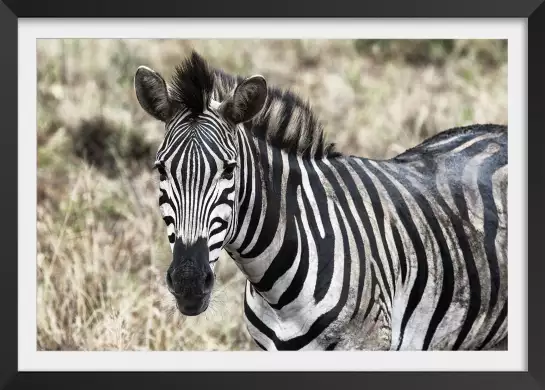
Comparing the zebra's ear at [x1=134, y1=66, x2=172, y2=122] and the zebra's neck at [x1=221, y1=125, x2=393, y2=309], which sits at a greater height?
the zebra's ear at [x1=134, y1=66, x2=172, y2=122]

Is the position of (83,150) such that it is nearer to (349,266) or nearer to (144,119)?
(144,119)

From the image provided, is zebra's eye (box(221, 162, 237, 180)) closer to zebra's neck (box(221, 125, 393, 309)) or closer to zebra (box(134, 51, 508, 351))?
zebra (box(134, 51, 508, 351))

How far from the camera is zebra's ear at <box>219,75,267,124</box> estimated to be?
5840mm

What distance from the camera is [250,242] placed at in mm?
6066

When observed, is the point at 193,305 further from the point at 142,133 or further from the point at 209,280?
the point at 142,133

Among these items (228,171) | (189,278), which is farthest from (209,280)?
(228,171)

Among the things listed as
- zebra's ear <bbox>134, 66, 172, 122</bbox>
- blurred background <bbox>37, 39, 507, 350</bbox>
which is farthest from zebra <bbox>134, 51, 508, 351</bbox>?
blurred background <bbox>37, 39, 507, 350</bbox>

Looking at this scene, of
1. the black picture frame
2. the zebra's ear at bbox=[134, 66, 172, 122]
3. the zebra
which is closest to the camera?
the zebra

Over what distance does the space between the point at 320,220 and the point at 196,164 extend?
899 mm

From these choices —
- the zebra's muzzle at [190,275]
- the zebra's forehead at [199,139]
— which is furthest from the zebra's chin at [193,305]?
the zebra's forehead at [199,139]

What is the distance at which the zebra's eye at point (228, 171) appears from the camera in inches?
228

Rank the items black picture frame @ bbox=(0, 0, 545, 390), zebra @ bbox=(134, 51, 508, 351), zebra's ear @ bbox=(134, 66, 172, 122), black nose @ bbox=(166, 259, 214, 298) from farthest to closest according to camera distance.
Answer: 1. black picture frame @ bbox=(0, 0, 545, 390)
2. zebra's ear @ bbox=(134, 66, 172, 122)
3. zebra @ bbox=(134, 51, 508, 351)
4. black nose @ bbox=(166, 259, 214, 298)

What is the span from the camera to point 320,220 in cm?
621
